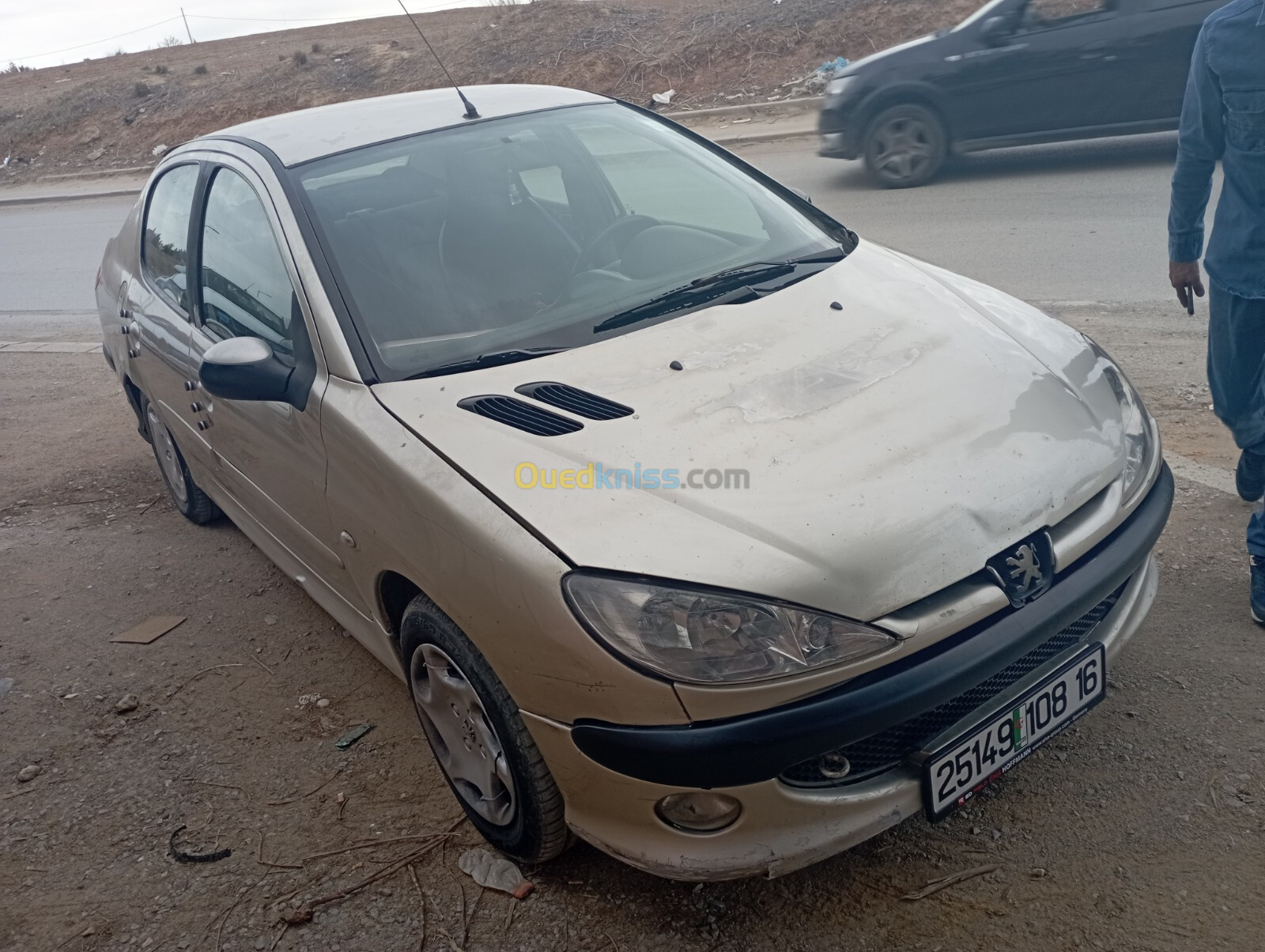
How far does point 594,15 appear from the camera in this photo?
20.4 metres

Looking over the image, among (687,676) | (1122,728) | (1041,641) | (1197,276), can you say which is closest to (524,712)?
(687,676)

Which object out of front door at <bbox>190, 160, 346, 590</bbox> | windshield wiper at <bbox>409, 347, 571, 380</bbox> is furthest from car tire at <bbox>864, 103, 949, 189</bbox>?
windshield wiper at <bbox>409, 347, 571, 380</bbox>

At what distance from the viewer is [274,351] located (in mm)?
2994

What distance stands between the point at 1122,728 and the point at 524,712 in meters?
1.58

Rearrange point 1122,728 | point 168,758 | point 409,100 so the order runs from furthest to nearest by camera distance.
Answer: point 409,100 → point 168,758 → point 1122,728

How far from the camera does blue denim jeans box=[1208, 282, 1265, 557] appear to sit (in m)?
3.15

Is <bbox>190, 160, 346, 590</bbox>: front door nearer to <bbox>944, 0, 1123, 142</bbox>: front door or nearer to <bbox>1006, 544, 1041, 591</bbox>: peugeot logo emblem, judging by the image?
<bbox>1006, 544, 1041, 591</bbox>: peugeot logo emblem

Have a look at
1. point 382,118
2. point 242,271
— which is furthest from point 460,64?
point 242,271

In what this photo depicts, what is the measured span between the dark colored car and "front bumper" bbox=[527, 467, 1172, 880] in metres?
7.50

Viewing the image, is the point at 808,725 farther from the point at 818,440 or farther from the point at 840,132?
the point at 840,132

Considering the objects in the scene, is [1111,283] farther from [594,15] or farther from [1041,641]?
[594,15]

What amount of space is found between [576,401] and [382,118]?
1599 millimetres

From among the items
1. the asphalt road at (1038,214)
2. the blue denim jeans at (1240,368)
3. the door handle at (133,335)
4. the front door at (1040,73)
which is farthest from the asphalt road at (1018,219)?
the door handle at (133,335)

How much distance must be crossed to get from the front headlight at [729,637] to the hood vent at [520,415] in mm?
536
